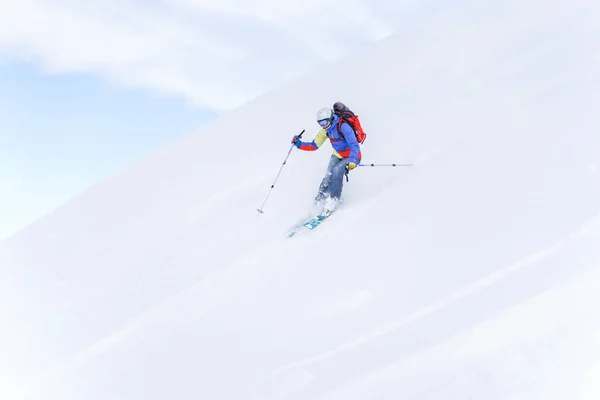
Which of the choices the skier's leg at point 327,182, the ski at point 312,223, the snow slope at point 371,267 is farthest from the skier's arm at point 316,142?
the ski at point 312,223

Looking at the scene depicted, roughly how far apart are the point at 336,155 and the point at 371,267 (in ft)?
9.91

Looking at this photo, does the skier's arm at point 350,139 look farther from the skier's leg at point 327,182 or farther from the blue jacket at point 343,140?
the skier's leg at point 327,182

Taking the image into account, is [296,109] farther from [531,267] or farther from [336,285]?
[531,267]

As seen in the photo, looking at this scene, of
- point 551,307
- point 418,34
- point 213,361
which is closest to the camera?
point 551,307

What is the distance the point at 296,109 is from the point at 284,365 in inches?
567

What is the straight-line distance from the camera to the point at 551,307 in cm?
538

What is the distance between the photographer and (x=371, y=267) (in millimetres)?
7496

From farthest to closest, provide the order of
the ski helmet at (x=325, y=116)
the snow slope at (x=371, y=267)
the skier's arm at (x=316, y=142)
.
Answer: the skier's arm at (x=316, y=142) < the ski helmet at (x=325, y=116) < the snow slope at (x=371, y=267)

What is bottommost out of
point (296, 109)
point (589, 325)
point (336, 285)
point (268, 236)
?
point (589, 325)

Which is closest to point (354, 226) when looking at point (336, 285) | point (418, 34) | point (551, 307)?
point (336, 285)

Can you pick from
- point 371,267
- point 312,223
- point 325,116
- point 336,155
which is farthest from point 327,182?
point 371,267

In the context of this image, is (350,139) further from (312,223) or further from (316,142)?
(312,223)

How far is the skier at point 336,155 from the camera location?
31.1 ft

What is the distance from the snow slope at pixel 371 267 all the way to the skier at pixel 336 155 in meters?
0.33
